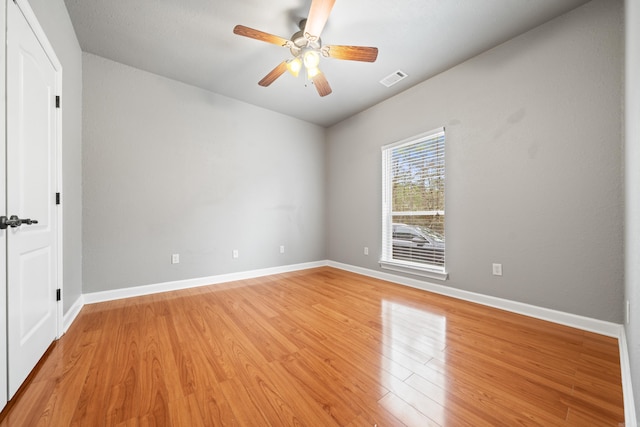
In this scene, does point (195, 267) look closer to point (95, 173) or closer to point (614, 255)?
point (95, 173)

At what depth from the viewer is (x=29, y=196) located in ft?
4.75

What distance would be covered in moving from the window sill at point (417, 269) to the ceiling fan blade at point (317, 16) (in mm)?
2824

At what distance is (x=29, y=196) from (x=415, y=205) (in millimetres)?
3593

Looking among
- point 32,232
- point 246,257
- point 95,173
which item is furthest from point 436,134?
point 95,173

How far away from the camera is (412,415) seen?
1127 mm

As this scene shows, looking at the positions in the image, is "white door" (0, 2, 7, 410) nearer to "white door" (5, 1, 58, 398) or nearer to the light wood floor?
"white door" (5, 1, 58, 398)

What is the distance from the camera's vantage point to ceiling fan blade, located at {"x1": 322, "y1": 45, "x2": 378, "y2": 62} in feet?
6.73

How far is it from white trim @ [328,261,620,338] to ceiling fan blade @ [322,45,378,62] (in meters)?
2.63

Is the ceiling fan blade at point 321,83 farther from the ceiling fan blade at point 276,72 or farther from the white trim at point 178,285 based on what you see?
the white trim at point 178,285

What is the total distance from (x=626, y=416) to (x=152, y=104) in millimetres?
4592

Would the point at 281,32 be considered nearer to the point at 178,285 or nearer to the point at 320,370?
the point at 320,370

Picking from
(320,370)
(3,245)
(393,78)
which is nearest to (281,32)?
(393,78)

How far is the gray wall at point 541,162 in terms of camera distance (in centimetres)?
190

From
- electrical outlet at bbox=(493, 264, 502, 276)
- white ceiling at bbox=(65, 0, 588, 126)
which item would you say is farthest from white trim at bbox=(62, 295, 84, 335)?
electrical outlet at bbox=(493, 264, 502, 276)
